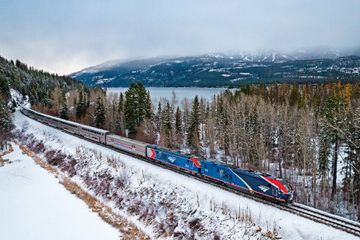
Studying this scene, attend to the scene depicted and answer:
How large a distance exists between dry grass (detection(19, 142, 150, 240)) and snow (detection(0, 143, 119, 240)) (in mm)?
680

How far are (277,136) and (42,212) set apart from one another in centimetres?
4368

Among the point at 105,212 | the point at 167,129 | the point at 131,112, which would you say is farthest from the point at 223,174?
the point at 131,112

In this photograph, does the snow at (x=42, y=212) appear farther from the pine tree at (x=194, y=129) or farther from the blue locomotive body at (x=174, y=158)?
the pine tree at (x=194, y=129)

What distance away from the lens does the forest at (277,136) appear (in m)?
36.8

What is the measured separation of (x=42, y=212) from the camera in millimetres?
34531

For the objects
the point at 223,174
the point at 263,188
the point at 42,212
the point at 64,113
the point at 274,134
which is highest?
the point at 64,113

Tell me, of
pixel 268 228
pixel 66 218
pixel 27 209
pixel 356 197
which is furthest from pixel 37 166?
pixel 356 197

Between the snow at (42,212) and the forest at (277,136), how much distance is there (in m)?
24.0

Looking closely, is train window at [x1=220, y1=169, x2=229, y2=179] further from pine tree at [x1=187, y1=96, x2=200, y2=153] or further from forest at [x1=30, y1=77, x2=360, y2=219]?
pine tree at [x1=187, y1=96, x2=200, y2=153]

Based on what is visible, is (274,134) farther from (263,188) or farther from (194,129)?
(263,188)

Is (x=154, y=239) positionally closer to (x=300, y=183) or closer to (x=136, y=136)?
(x=300, y=183)

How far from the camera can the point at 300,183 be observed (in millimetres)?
43750

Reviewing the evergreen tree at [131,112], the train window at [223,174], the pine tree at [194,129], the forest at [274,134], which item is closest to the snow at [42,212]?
the train window at [223,174]

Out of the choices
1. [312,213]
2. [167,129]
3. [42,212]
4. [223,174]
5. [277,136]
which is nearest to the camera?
[312,213]
